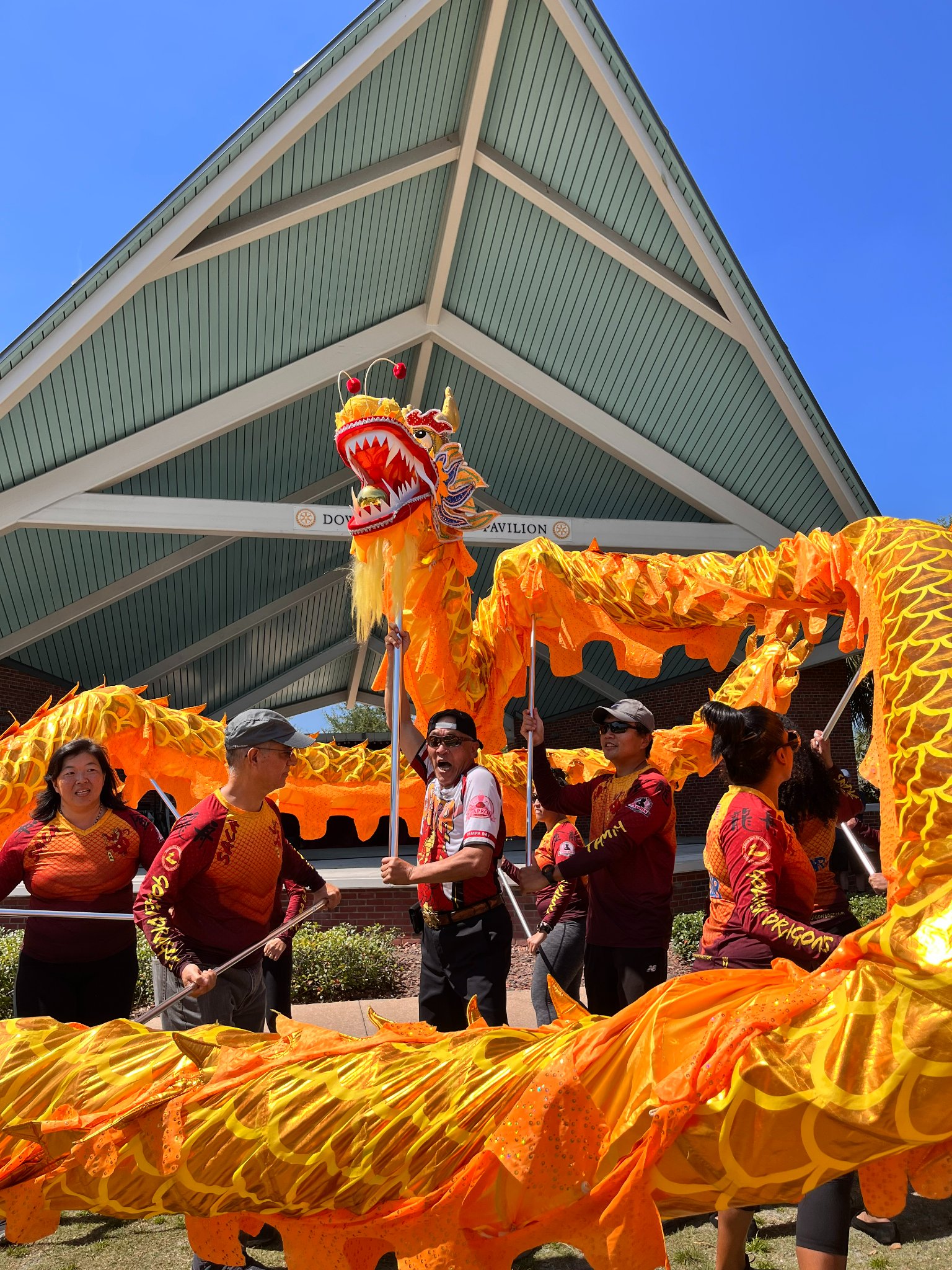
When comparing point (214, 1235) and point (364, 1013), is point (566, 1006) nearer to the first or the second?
point (214, 1235)

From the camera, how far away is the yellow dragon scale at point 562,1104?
1.44 meters

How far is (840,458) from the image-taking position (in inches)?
448

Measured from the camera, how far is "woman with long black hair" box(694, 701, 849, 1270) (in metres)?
2.37

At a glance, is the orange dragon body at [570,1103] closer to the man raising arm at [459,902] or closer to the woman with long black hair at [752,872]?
the woman with long black hair at [752,872]

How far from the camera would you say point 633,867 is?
3438 mm

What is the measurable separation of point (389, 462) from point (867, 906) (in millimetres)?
7262

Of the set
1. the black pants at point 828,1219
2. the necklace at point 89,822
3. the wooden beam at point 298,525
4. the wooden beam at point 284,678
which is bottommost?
the black pants at point 828,1219

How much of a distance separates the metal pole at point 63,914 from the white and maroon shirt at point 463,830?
1062 mm

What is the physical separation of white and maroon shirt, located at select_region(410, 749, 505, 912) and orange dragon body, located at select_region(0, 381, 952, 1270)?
1.06 m

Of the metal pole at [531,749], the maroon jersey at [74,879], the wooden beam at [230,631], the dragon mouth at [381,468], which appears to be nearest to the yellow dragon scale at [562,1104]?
the maroon jersey at [74,879]

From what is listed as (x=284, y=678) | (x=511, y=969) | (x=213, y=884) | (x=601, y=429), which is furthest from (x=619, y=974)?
(x=284, y=678)

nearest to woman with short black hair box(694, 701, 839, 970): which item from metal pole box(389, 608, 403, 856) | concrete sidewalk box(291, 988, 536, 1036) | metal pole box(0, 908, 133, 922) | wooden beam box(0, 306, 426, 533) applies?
metal pole box(389, 608, 403, 856)

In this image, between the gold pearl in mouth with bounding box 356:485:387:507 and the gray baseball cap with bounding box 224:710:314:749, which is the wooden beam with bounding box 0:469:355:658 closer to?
the gold pearl in mouth with bounding box 356:485:387:507

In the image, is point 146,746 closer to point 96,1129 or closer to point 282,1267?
point 282,1267
